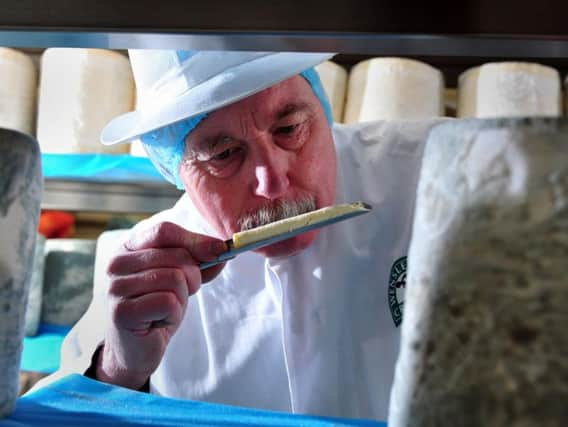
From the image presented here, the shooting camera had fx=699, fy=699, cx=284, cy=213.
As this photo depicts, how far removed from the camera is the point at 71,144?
146 centimetres

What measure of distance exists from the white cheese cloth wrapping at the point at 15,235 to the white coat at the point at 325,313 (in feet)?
1.82

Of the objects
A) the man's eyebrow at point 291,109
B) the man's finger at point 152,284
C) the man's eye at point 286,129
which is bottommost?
the man's finger at point 152,284

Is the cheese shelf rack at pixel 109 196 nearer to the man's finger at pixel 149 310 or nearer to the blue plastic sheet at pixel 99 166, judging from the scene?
the blue plastic sheet at pixel 99 166

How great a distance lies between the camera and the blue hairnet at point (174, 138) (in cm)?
87

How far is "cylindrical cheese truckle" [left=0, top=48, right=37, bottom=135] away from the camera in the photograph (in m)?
1.52

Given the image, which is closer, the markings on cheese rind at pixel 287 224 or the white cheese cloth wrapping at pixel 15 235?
the white cheese cloth wrapping at pixel 15 235

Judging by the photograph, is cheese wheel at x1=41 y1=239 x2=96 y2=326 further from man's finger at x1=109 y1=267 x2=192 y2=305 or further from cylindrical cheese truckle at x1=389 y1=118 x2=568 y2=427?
cylindrical cheese truckle at x1=389 y1=118 x2=568 y2=427

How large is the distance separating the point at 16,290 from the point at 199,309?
28.2 inches

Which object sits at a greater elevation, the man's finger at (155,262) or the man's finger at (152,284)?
the man's finger at (155,262)

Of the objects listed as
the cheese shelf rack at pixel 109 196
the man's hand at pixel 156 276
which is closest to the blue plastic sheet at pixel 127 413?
the man's hand at pixel 156 276

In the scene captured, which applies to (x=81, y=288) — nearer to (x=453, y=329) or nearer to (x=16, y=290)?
(x=16, y=290)

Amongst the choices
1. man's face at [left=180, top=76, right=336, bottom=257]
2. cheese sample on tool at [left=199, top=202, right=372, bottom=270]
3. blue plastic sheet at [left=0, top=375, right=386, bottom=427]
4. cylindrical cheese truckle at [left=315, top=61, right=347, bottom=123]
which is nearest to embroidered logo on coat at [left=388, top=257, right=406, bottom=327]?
man's face at [left=180, top=76, right=336, bottom=257]

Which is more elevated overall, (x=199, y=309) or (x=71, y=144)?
(x=71, y=144)

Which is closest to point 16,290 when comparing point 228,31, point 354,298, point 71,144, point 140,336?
point 228,31
